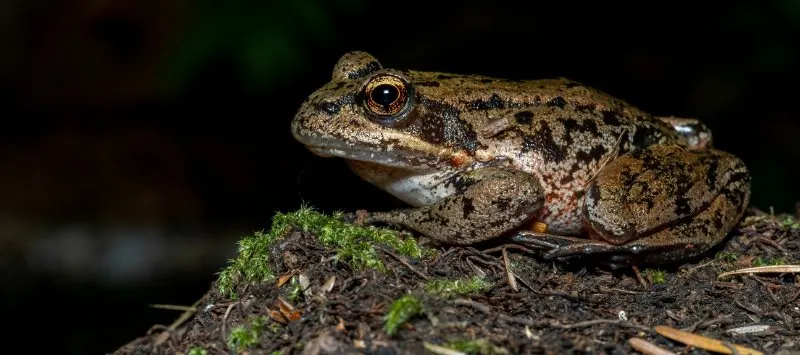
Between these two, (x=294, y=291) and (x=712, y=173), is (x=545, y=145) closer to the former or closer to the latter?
(x=712, y=173)

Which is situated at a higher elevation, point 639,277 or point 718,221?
point 718,221

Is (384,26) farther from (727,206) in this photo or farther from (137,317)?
(727,206)

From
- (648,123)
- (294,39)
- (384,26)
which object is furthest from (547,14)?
(648,123)

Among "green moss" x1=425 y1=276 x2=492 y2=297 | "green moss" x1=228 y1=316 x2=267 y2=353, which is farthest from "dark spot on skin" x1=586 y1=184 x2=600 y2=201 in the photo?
"green moss" x1=228 y1=316 x2=267 y2=353

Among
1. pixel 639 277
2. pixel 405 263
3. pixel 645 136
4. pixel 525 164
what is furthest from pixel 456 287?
pixel 645 136

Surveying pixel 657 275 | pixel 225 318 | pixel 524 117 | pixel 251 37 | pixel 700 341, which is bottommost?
pixel 700 341

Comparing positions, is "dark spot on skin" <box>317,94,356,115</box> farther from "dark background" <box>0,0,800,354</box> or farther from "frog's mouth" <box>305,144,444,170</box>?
"dark background" <box>0,0,800,354</box>

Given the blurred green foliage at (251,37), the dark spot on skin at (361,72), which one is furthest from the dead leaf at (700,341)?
the blurred green foliage at (251,37)
